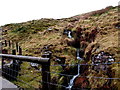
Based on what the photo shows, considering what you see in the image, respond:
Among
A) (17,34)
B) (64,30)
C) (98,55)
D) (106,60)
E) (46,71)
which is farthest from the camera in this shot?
(17,34)

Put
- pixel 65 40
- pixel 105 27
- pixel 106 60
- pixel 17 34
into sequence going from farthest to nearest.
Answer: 1. pixel 17 34
2. pixel 65 40
3. pixel 105 27
4. pixel 106 60

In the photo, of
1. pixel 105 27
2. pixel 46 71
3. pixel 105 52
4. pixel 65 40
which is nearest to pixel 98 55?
pixel 105 52

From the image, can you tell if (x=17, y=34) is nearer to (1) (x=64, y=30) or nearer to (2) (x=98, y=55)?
(1) (x=64, y=30)

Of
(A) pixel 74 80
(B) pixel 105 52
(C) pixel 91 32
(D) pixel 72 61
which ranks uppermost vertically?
(C) pixel 91 32

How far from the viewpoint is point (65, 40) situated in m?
16.8

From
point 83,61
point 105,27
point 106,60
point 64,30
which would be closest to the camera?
point 106,60

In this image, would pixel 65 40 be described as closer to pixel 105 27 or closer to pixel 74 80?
pixel 105 27

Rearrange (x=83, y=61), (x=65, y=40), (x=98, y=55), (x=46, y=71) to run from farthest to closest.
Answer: (x=65, y=40), (x=83, y=61), (x=98, y=55), (x=46, y=71)

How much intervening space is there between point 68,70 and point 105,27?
5281mm

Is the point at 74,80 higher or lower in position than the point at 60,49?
lower

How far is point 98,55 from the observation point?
35.6 ft

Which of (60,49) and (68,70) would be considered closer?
(68,70)

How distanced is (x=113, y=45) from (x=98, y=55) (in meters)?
1.08

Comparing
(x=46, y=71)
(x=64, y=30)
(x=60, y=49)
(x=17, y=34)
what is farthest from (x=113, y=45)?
(x=17, y=34)
